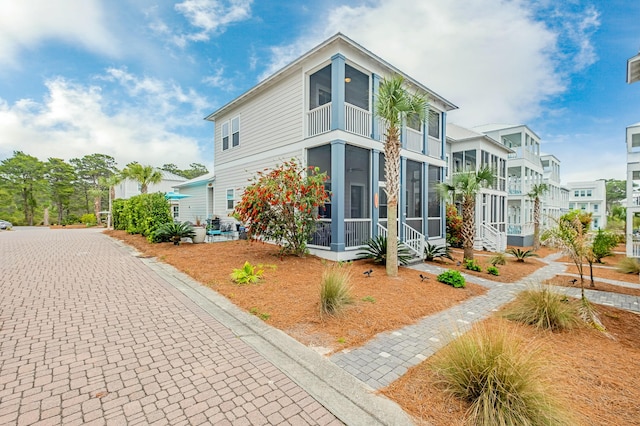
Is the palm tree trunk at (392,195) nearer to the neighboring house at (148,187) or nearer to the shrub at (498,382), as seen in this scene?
the shrub at (498,382)

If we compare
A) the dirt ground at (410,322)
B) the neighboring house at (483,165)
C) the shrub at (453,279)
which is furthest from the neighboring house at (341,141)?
the neighboring house at (483,165)

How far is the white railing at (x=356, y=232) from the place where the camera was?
1002 centimetres

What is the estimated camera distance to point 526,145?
23734 mm

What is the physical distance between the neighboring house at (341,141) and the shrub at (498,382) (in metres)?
6.70

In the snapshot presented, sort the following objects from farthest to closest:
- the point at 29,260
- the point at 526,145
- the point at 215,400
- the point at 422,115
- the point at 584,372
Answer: the point at 526,145 < the point at 29,260 < the point at 422,115 < the point at 584,372 < the point at 215,400

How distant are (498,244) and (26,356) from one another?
20347 mm

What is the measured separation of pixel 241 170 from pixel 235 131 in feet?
7.95

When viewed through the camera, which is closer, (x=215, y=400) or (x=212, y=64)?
(x=215, y=400)

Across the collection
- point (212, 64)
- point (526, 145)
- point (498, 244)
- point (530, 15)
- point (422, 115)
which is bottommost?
point (498, 244)

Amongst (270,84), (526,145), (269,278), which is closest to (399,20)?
(270,84)

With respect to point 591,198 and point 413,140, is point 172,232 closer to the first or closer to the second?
point 413,140

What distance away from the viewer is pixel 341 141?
31.0ft

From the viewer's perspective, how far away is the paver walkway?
3271mm

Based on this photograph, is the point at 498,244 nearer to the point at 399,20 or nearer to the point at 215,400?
the point at 399,20
